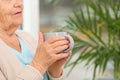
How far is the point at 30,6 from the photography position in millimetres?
2064

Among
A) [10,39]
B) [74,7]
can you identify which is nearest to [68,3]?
[74,7]

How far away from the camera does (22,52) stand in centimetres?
112

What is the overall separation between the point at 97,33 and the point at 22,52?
924 millimetres

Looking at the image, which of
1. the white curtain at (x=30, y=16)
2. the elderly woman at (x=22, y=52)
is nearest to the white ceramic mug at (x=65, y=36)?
the elderly woman at (x=22, y=52)

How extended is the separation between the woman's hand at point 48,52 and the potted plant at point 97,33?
932 mm

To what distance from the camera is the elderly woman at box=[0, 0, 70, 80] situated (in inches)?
36.6

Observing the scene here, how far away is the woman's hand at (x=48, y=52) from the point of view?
3.03 ft

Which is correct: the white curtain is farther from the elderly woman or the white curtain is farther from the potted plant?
the elderly woman

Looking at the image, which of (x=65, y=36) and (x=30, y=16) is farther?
(x=30, y=16)

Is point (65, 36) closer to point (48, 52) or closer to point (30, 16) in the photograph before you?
point (48, 52)

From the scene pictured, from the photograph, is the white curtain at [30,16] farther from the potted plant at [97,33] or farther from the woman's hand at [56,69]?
the woman's hand at [56,69]

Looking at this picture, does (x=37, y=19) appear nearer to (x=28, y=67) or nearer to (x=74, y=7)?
(x=74, y=7)

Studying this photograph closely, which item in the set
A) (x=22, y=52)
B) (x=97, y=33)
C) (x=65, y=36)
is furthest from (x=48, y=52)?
(x=97, y=33)

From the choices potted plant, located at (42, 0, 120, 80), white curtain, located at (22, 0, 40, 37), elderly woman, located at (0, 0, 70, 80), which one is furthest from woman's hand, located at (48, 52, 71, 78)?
white curtain, located at (22, 0, 40, 37)
